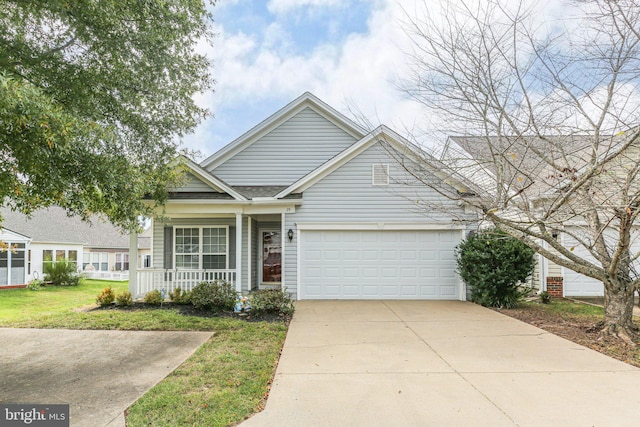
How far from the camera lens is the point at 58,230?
76.9ft

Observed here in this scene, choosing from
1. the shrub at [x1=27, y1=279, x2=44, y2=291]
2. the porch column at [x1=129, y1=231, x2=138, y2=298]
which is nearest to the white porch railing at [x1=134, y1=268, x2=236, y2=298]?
the porch column at [x1=129, y1=231, x2=138, y2=298]

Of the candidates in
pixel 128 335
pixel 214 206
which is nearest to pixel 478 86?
pixel 214 206

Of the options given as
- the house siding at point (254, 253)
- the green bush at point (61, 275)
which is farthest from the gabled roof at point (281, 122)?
the green bush at point (61, 275)

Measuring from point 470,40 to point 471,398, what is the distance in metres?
6.00

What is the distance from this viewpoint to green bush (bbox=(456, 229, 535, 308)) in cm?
962

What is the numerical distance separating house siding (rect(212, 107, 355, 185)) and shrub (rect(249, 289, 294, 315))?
522 centimetres

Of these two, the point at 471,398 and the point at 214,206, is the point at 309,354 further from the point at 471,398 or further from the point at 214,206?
the point at 214,206

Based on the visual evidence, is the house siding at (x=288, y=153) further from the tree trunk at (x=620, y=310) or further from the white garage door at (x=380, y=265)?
the tree trunk at (x=620, y=310)

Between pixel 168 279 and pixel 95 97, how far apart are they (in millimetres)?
5719

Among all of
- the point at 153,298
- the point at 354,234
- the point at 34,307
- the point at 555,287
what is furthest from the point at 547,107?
the point at 34,307

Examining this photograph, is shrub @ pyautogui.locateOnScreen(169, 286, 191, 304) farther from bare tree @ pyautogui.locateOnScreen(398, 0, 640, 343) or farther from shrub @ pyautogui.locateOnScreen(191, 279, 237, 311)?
bare tree @ pyautogui.locateOnScreen(398, 0, 640, 343)

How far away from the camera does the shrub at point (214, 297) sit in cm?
916

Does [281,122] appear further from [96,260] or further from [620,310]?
[96,260]

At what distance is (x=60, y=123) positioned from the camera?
175 inches
